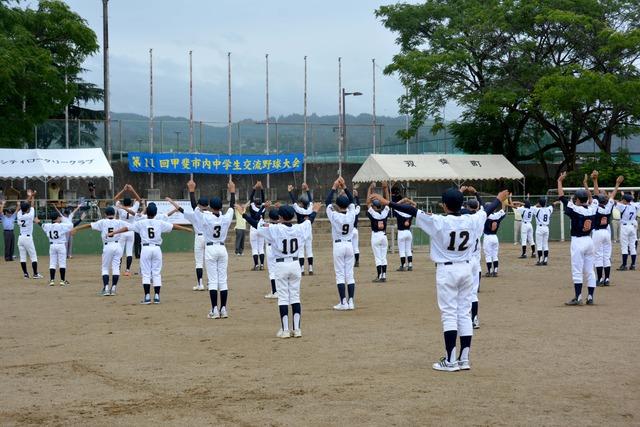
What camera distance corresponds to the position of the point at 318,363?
10703mm

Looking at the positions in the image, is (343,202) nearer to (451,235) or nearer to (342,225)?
(342,225)

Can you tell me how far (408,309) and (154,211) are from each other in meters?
5.46

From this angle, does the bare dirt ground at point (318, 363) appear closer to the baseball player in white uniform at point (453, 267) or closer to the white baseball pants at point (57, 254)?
the baseball player in white uniform at point (453, 267)

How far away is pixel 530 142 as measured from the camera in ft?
162

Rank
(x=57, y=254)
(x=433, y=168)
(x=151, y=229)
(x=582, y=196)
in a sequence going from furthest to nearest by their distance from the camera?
(x=433, y=168)
(x=57, y=254)
(x=151, y=229)
(x=582, y=196)

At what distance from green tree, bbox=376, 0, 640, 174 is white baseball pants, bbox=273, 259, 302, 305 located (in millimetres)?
31385

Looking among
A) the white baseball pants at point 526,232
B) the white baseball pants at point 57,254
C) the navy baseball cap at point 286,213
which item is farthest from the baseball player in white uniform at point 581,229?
the white baseball pants at point 526,232

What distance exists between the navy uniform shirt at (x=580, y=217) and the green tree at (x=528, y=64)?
87.2 feet

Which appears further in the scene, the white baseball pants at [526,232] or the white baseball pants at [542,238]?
the white baseball pants at [526,232]

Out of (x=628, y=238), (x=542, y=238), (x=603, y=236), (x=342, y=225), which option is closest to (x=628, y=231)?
(x=628, y=238)

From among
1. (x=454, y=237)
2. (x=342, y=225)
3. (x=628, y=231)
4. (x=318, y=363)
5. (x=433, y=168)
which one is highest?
(x=433, y=168)

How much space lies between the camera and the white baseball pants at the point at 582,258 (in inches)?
622

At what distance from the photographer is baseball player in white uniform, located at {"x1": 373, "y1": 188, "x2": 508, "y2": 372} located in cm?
997

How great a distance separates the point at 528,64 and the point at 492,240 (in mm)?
25334
